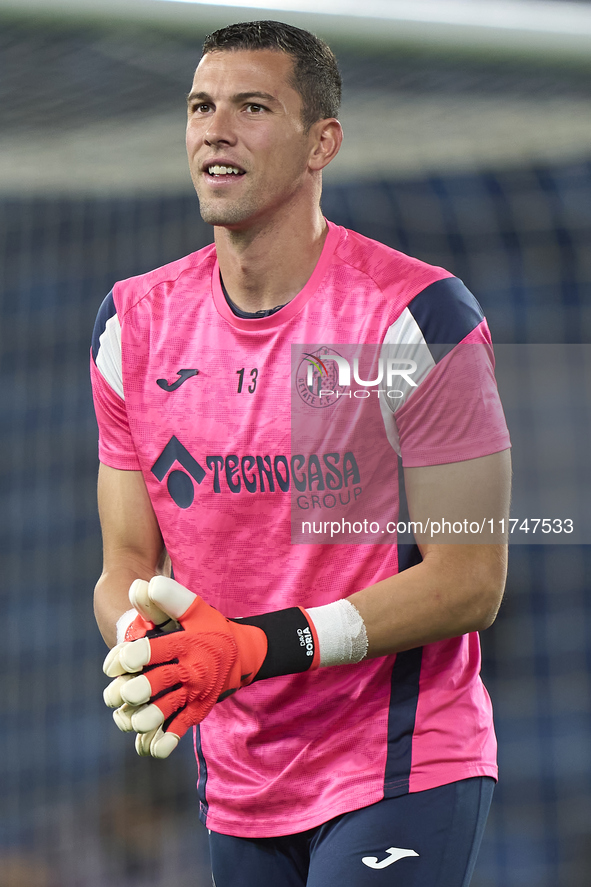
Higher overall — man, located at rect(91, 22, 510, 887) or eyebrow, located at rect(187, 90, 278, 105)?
eyebrow, located at rect(187, 90, 278, 105)

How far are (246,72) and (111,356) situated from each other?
532 mm

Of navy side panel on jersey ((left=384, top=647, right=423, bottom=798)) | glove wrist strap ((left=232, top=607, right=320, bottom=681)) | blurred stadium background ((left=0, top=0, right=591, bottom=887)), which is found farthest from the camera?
blurred stadium background ((left=0, top=0, right=591, bottom=887))

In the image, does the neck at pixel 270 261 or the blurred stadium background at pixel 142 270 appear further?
the blurred stadium background at pixel 142 270

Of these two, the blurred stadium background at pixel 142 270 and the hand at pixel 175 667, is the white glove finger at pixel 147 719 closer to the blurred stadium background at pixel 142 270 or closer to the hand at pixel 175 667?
the hand at pixel 175 667

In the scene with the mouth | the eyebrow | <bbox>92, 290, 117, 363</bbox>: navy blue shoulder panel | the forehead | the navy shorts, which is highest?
the forehead

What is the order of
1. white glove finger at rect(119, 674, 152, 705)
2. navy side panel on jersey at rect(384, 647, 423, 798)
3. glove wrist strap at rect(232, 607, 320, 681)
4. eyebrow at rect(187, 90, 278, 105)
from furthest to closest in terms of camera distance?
eyebrow at rect(187, 90, 278, 105) < navy side panel on jersey at rect(384, 647, 423, 798) < glove wrist strap at rect(232, 607, 320, 681) < white glove finger at rect(119, 674, 152, 705)

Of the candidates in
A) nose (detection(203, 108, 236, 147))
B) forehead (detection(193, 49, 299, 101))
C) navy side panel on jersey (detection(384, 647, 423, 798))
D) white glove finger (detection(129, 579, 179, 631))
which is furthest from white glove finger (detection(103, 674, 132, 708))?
forehead (detection(193, 49, 299, 101))

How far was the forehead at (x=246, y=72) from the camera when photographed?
1678 millimetres

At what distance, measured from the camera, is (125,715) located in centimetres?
136

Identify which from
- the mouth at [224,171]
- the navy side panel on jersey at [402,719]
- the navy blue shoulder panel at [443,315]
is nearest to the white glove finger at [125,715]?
the navy side panel on jersey at [402,719]

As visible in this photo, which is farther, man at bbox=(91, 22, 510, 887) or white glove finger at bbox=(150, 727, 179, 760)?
man at bbox=(91, 22, 510, 887)

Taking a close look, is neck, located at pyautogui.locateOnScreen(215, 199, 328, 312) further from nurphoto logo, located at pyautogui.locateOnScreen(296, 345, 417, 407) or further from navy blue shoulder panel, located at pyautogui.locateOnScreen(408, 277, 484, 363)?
navy blue shoulder panel, located at pyautogui.locateOnScreen(408, 277, 484, 363)

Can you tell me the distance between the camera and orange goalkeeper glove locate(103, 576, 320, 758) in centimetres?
134

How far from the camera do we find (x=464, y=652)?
1.66 metres
